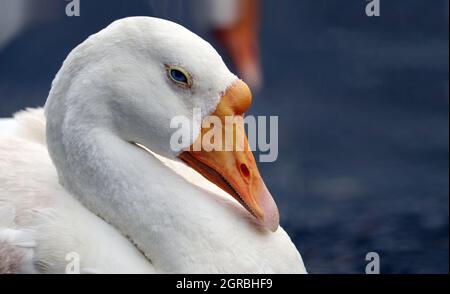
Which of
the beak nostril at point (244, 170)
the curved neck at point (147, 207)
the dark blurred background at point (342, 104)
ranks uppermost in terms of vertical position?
the dark blurred background at point (342, 104)

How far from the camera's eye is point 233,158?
9.50 ft

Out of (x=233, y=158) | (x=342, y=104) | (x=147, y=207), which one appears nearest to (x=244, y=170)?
(x=233, y=158)

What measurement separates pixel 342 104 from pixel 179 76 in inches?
160

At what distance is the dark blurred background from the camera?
18.2 feet

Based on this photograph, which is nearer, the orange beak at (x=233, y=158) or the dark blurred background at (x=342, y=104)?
the orange beak at (x=233, y=158)

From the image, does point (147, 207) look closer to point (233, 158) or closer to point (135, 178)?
point (135, 178)

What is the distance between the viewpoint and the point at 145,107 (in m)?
2.86

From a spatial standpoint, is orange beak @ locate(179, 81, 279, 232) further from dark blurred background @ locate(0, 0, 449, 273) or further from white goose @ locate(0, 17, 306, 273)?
dark blurred background @ locate(0, 0, 449, 273)

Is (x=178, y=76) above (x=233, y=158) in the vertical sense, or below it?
above

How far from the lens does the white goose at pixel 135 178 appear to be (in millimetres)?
2838

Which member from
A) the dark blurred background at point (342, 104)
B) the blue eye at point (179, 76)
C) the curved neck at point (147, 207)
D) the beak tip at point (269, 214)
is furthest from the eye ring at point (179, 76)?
the dark blurred background at point (342, 104)

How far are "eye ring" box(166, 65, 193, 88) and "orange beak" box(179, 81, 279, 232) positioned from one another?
93 mm

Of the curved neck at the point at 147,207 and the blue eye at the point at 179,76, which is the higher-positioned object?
the blue eye at the point at 179,76

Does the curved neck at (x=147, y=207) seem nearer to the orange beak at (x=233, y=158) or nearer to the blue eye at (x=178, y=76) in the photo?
the orange beak at (x=233, y=158)
